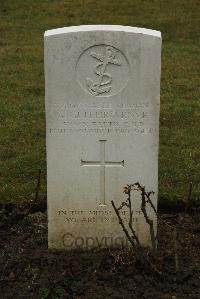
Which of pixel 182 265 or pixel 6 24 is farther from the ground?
pixel 6 24

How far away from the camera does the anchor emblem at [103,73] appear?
14.6 feet

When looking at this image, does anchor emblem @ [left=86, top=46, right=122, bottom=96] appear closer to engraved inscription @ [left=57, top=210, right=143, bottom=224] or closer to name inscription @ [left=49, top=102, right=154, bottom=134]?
name inscription @ [left=49, top=102, right=154, bottom=134]

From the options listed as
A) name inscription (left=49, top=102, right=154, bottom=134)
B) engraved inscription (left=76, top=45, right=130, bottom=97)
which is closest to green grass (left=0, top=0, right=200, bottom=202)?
name inscription (left=49, top=102, right=154, bottom=134)

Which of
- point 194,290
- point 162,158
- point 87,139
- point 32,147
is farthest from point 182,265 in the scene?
point 32,147

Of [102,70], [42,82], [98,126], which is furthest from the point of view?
[42,82]

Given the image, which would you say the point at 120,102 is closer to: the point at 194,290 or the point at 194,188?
the point at 194,290

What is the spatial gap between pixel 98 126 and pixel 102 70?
409mm

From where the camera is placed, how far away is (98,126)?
4.61 metres

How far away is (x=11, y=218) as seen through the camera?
5.36m

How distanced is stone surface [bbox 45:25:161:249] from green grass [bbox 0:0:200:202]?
3.70 ft

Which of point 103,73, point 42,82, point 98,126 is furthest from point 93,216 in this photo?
point 42,82

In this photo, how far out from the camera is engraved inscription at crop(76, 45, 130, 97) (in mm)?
4461

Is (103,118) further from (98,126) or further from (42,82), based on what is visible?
(42,82)

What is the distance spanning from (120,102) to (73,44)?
527 mm
